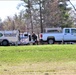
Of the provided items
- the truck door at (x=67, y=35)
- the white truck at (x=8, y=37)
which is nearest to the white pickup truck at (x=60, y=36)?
the truck door at (x=67, y=35)

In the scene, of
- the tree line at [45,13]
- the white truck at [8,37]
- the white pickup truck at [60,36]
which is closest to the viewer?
the white truck at [8,37]

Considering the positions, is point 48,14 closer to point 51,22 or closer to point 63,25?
point 51,22

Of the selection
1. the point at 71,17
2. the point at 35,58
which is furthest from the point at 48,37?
the point at 71,17

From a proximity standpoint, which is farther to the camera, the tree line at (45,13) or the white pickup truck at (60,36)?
the tree line at (45,13)

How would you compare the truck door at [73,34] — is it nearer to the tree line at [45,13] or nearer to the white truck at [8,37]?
the white truck at [8,37]

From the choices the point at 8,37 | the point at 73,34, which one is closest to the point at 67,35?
the point at 73,34

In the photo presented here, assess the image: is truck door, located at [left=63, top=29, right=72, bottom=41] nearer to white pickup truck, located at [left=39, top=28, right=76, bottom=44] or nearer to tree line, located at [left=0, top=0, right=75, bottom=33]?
white pickup truck, located at [left=39, top=28, right=76, bottom=44]

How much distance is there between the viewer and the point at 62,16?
63938 millimetres

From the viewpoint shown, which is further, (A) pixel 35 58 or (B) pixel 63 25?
(B) pixel 63 25

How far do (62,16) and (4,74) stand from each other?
2080 inches

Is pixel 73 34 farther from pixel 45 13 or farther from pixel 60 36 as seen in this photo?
pixel 45 13

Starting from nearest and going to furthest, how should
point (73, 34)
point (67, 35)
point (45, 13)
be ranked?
point (73, 34) → point (67, 35) → point (45, 13)

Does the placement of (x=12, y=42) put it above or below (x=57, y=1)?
below

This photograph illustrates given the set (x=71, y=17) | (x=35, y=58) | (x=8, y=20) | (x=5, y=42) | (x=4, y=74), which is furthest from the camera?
(x=8, y=20)
